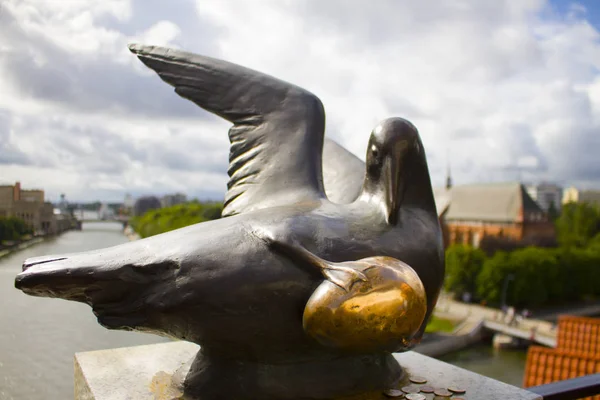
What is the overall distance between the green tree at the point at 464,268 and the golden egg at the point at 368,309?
111 feet

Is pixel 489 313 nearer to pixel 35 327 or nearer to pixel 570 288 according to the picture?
pixel 570 288

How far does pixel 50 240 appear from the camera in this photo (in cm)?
690

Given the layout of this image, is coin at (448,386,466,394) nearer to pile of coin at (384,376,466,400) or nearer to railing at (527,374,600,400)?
pile of coin at (384,376,466,400)

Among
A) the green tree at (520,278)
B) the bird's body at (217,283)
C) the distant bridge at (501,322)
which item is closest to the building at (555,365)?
the bird's body at (217,283)

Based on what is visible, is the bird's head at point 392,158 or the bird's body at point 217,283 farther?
the bird's head at point 392,158

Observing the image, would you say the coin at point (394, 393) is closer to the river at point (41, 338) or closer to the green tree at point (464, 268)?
the river at point (41, 338)

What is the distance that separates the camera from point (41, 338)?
5258 millimetres

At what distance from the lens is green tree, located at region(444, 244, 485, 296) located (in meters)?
35.5

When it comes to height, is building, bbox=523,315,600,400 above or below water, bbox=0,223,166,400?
below

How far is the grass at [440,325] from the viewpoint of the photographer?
96.4ft

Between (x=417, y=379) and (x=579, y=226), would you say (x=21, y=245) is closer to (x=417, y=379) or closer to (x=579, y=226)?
(x=417, y=379)

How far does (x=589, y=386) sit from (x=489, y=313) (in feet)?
108

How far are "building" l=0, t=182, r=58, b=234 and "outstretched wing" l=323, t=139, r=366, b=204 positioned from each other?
4237 mm

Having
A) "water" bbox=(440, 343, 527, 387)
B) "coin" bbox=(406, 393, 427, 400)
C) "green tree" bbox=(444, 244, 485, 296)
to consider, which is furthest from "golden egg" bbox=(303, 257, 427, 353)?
"green tree" bbox=(444, 244, 485, 296)
